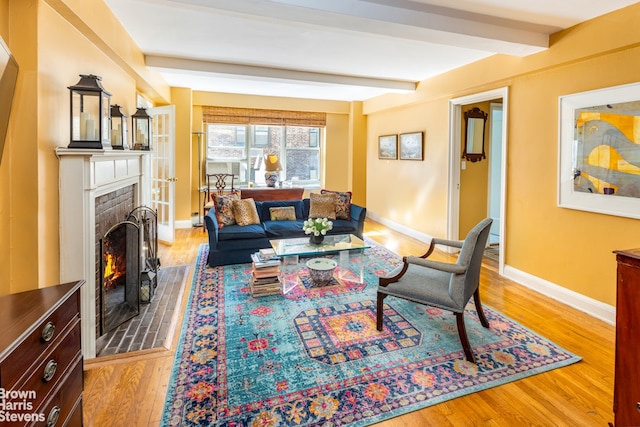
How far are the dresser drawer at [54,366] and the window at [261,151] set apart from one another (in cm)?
554

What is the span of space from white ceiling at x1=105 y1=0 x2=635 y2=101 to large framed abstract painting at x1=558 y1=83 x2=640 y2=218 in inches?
27.6

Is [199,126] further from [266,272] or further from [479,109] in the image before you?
[479,109]

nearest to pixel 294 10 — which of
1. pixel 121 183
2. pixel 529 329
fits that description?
pixel 121 183

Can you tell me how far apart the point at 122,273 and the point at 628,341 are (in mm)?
3669

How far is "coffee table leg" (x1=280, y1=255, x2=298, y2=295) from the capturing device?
11.8 ft

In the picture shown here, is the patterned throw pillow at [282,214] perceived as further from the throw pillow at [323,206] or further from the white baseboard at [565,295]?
the white baseboard at [565,295]

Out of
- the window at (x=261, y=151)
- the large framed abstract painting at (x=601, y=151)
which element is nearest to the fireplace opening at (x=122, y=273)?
the window at (x=261, y=151)

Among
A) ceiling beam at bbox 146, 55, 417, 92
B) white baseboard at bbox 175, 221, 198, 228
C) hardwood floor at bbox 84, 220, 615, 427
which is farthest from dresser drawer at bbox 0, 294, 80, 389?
white baseboard at bbox 175, 221, 198, 228

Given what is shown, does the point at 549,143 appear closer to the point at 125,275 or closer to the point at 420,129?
the point at 420,129

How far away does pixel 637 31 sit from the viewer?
260cm

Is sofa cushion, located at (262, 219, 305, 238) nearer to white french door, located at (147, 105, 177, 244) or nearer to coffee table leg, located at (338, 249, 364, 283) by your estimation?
coffee table leg, located at (338, 249, 364, 283)

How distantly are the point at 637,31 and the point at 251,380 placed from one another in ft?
12.4

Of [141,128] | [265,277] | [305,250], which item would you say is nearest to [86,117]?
[141,128]

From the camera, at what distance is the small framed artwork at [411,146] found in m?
5.62
